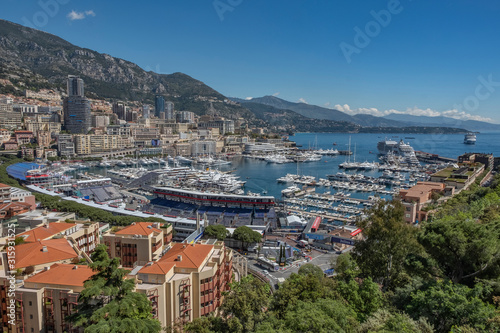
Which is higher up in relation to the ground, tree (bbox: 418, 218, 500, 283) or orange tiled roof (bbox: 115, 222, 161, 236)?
tree (bbox: 418, 218, 500, 283)

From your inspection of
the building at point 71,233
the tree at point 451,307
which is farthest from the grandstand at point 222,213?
the tree at point 451,307

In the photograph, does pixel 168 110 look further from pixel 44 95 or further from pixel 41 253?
pixel 41 253

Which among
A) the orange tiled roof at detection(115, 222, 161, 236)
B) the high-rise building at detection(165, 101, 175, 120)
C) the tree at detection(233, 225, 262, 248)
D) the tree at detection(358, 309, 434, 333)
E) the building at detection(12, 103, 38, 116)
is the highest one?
the high-rise building at detection(165, 101, 175, 120)

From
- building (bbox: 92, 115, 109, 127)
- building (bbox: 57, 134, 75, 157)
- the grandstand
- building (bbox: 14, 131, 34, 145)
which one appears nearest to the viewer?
the grandstand

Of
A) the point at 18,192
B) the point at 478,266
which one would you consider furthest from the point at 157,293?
the point at 18,192

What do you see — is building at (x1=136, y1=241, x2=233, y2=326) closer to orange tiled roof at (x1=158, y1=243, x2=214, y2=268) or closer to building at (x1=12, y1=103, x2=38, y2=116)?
orange tiled roof at (x1=158, y1=243, x2=214, y2=268)

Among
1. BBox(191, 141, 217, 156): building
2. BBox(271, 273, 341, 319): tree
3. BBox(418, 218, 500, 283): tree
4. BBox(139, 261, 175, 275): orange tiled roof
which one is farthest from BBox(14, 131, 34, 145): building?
BBox(418, 218, 500, 283): tree

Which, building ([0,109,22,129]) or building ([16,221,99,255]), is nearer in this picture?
building ([16,221,99,255])
